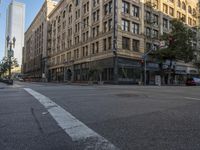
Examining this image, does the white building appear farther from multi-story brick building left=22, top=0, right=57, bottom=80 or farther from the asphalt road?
the asphalt road

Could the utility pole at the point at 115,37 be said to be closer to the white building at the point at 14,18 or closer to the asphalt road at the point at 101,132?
the white building at the point at 14,18

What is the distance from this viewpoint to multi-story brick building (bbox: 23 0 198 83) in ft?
134

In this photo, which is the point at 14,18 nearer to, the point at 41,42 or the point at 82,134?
the point at 41,42

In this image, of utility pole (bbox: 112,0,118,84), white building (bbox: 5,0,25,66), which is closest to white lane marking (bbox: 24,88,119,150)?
utility pole (bbox: 112,0,118,84)

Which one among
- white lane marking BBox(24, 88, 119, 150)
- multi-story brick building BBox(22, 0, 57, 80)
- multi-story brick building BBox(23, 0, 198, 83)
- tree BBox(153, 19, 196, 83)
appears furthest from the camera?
multi-story brick building BBox(22, 0, 57, 80)

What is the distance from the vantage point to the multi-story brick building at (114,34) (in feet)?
134

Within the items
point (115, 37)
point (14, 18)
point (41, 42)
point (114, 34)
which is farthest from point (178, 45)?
point (41, 42)

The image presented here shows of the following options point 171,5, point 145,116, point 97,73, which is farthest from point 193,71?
point 145,116

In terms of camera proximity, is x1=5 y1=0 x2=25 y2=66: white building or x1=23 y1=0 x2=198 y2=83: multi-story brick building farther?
x1=5 y1=0 x2=25 y2=66: white building

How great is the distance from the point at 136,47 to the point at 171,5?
17.4 m

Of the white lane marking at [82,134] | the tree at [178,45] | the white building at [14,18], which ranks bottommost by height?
the white lane marking at [82,134]

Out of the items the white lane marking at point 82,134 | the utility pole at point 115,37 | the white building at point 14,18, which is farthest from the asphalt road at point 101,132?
the white building at point 14,18

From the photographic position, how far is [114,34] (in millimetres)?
40062

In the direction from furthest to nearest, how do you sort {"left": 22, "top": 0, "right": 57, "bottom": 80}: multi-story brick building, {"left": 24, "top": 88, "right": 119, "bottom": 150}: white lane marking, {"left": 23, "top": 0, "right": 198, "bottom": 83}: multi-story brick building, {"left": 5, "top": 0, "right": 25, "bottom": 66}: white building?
{"left": 22, "top": 0, "right": 57, "bottom": 80}: multi-story brick building
{"left": 5, "top": 0, "right": 25, "bottom": 66}: white building
{"left": 23, "top": 0, "right": 198, "bottom": 83}: multi-story brick building
{"left": 24, "top": 88, "right": 119, "bottom": 150}: white lane marking
